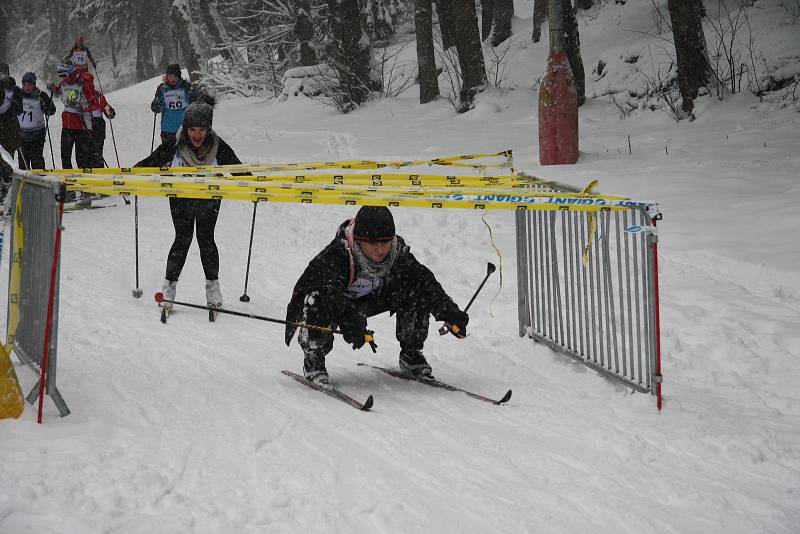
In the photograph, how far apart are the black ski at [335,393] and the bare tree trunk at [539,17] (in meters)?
18.7

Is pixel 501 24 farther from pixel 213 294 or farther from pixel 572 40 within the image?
pixel 213 294

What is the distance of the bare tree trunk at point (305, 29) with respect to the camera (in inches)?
819

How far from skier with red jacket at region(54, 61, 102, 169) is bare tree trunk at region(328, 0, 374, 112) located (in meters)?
7.75

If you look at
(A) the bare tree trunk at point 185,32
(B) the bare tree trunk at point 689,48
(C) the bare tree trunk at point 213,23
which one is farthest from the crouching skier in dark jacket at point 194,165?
(A) the bare tree trunk at point 185,32

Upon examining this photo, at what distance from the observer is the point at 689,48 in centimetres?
1320

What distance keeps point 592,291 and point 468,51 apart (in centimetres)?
1242

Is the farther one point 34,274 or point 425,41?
point 425,41

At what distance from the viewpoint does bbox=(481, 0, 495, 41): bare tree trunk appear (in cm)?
2554

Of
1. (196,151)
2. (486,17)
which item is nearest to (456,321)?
(196,151)

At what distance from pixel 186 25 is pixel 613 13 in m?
14.3

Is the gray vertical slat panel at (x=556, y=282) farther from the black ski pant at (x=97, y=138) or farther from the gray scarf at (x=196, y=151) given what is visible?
the black ski pant at (x=97, y=138)

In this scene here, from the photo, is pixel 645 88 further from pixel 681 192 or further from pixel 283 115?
pixel 283 115

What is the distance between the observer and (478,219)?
33.5 feet

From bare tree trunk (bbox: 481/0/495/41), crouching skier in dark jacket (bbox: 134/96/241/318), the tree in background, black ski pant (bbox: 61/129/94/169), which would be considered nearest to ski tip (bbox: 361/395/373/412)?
crouching skier in dark jacket (bbox: 134/96/241/318)
